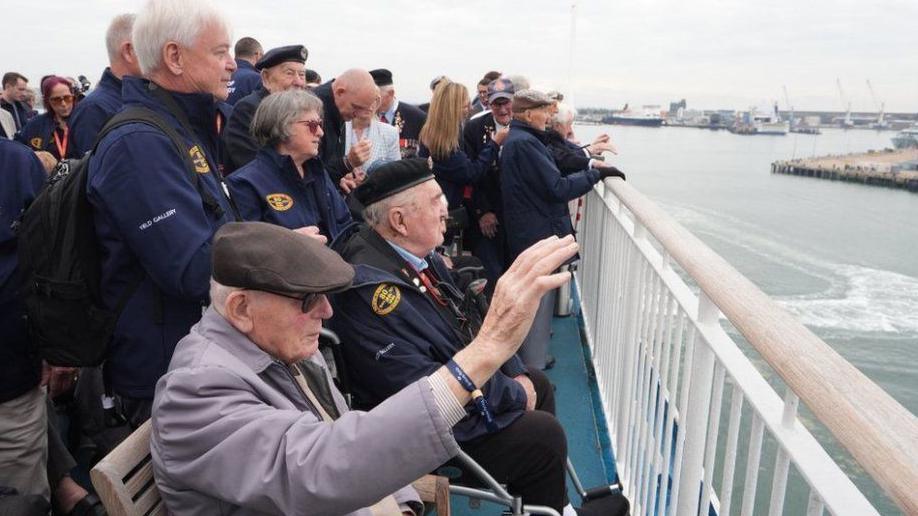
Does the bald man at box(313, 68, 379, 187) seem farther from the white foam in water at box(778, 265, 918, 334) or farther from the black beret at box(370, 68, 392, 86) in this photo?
the white foam in water at box(778, 265, 918, 334)

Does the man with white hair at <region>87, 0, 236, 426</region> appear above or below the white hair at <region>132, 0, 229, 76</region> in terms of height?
below

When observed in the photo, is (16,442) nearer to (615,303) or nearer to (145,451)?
(145,451)

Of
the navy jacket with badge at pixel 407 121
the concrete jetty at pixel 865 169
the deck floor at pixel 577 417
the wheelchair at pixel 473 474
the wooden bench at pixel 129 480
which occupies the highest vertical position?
the navy jacket with badge at pixel 407 121

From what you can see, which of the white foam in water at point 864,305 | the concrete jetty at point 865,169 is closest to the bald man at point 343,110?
the white foam in water at point 864,305

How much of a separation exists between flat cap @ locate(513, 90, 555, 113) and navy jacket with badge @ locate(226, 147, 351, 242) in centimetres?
135

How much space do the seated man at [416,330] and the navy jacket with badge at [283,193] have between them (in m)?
0.40

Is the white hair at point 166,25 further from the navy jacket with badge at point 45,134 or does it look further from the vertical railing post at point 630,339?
the navy jacket with badge at point 45,134

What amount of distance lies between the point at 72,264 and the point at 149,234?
26cm

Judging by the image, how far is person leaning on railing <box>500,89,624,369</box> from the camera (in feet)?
12.1

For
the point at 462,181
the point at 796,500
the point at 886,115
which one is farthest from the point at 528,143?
the point at 886,115

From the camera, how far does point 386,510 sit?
5.22ft

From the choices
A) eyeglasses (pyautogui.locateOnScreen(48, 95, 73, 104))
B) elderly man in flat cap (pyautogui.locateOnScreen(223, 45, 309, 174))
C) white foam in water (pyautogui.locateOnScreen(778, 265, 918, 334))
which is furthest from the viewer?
white foam in water (pyautogui.locateOnScreen(778, 265, 918, 334))

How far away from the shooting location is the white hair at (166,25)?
6.10 ft

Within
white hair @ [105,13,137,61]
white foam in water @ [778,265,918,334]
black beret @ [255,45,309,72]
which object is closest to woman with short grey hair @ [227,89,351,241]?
white hair @ [105,13,137,61]
